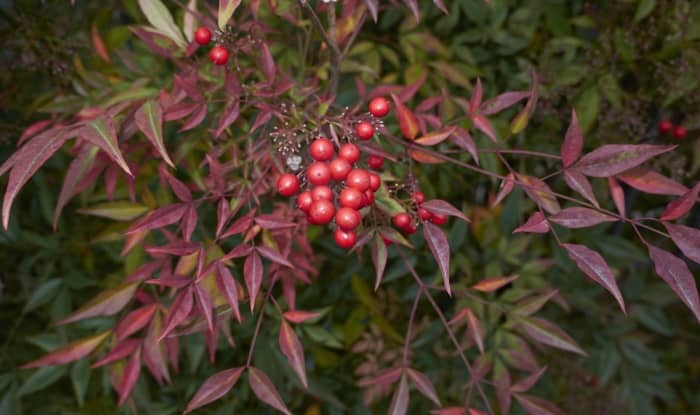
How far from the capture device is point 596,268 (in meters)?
0.65

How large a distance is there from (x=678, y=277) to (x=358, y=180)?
1.23ft

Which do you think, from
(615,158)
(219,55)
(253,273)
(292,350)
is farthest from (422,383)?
(219,55)

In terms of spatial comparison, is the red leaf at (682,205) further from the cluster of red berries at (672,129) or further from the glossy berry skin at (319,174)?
the cluster of red berries at (672,129)

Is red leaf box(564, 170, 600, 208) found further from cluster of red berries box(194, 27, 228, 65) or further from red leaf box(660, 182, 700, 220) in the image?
cluster of red berries box(194, 27, 228, 65)

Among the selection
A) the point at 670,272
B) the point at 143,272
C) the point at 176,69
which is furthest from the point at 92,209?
the point at 670,272

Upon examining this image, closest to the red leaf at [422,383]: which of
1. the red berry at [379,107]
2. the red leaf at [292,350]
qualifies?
the red leaf at [292,350]

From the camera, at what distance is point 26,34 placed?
1.10 metres

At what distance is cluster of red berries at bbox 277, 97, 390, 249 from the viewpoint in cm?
67

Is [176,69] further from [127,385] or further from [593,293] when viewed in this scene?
[593,293]

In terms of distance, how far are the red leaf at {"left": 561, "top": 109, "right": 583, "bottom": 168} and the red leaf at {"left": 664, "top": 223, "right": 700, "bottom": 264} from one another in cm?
14

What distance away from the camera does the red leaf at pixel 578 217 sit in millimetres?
681

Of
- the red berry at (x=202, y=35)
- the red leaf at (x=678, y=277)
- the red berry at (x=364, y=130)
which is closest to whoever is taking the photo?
the red leaf at (x=678, y=277)

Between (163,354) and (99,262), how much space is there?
0.49m

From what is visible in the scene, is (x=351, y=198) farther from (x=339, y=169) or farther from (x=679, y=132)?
(x=679, y=132)
